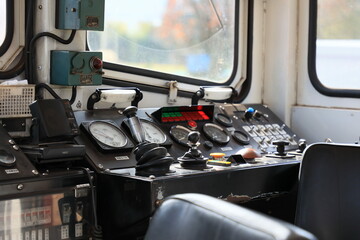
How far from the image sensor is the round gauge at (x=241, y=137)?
422 cm

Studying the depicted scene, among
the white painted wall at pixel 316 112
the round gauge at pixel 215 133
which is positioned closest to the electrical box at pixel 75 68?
the round gauge at pixel 215 133

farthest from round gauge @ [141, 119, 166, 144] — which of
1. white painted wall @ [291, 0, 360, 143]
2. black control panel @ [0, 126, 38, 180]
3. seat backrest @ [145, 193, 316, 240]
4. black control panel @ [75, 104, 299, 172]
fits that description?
seat backrest @ [145, 193, 316, 240]

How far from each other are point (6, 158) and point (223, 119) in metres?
1.68

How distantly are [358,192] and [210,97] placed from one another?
1.79m

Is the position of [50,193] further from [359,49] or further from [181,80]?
[359,49]

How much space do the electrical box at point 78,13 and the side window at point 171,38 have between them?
0.39m

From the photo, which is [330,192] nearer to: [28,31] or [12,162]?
[12,162]

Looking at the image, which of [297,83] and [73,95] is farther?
[297,83]

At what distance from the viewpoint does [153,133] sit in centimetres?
384

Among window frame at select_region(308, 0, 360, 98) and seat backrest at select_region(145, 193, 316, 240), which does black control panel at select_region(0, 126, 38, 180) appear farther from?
window frame at select_region(308, 0, 360, 98)

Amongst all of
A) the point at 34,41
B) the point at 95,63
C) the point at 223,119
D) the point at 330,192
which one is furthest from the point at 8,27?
the point at 330,192

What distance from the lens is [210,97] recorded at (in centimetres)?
452

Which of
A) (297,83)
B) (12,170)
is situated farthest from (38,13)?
(297,83)

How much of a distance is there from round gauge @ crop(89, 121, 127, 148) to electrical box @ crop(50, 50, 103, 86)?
237 millimetres
